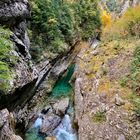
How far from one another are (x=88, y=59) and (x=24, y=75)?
19605mm

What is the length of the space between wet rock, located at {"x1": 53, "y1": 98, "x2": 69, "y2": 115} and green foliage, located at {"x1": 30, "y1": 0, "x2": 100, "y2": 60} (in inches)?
358

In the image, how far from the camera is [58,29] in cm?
4031

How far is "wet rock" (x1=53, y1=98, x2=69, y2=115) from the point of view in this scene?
2602cm

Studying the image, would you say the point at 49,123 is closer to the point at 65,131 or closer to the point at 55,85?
the point at 65,131

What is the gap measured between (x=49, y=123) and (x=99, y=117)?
188 inches

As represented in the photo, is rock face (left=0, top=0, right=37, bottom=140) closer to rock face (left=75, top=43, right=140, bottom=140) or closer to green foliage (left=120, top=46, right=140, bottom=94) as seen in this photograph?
rock face (left=75, top=43, right=140, bottom=140)

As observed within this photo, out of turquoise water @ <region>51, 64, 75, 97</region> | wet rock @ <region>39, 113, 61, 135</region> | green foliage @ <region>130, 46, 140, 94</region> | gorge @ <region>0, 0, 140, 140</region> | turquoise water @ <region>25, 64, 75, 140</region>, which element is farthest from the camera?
turquoise water @ <region>51, 64, 75, 97</region>

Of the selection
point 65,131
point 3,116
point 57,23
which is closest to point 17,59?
point 3,116

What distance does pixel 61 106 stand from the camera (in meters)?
26.7

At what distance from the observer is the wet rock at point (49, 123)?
23.5 metres

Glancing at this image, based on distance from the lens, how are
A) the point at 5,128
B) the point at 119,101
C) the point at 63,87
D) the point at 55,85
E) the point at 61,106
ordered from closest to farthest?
the point at 5,128
the point at 119,101
the point at 61,106
the point at 63,87
the point at 55,85

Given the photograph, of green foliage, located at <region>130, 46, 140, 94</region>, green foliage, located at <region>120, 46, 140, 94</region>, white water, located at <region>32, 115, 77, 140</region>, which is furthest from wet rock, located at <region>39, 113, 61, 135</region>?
green foliage, located at <region>130, 46, 140, 94</region>

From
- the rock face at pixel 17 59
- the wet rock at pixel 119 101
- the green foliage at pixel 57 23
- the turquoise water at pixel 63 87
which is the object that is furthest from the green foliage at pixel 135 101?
the green foliage at pixel 57 23

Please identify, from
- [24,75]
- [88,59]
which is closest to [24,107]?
[24,75]
